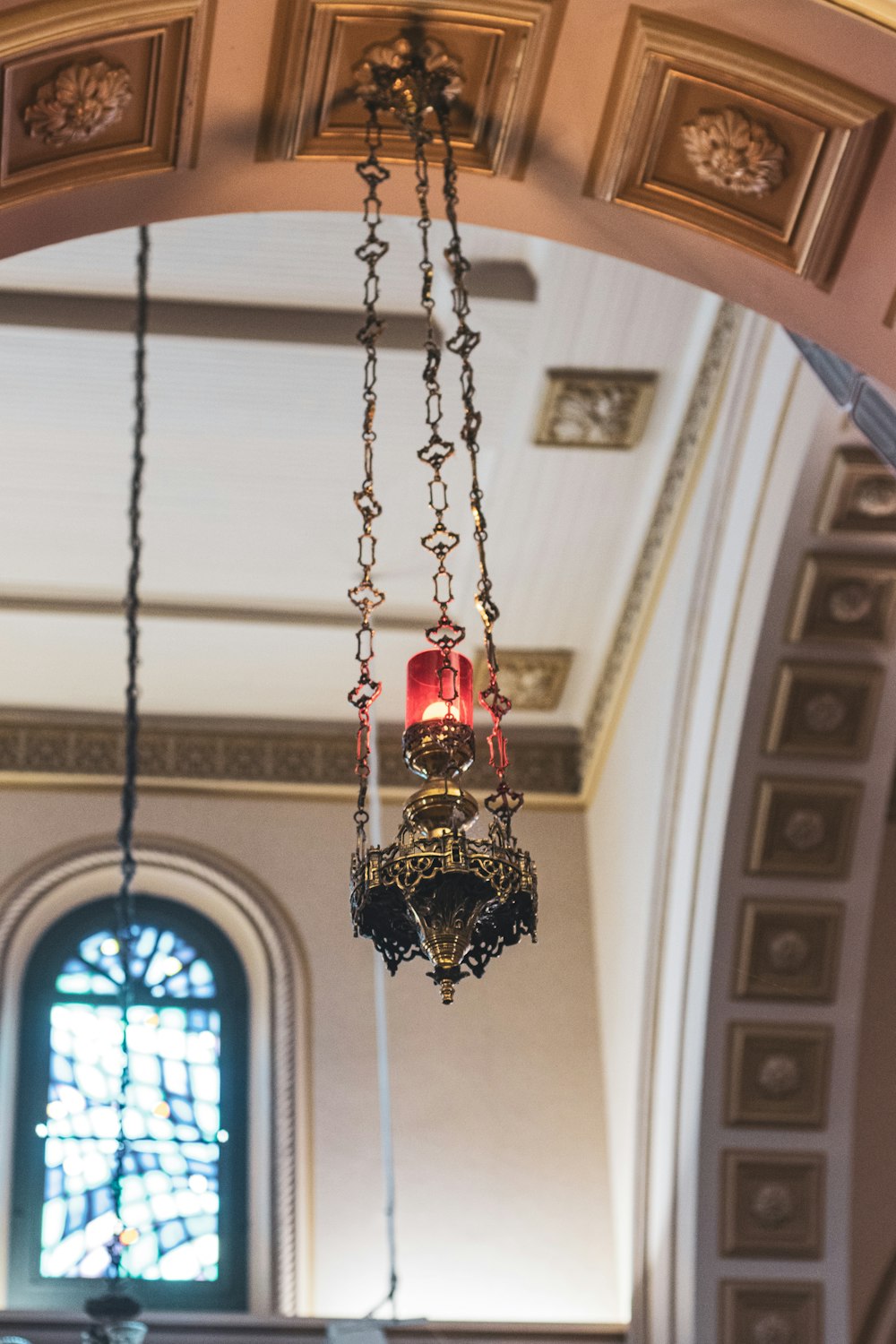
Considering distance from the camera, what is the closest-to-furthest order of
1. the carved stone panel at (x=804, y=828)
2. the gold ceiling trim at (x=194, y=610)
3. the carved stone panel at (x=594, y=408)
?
the carved stone panel at (x=804, y=828)
the carved stone panel at (x=594, y=408)
the gold ceiling trim at (x=194, y=610)

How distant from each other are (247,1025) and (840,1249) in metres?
3.09

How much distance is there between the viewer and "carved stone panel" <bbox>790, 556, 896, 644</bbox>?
7.37 meters

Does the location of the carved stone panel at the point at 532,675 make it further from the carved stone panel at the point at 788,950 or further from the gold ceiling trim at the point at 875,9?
the gold ceiling trim at the point at 875,9

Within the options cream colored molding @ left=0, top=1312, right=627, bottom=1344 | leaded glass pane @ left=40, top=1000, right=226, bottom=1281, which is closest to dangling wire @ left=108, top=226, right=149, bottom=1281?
cream colored molding @ left=0, top=1312, right=627, bottom=1344

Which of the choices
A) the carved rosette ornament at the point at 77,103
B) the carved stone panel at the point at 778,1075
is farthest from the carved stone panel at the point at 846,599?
the carved rosette ornament at the point at 77,103

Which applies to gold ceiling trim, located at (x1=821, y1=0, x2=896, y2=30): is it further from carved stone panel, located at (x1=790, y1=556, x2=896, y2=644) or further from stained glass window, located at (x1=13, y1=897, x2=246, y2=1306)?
stained glass window, located at (x1=13, y1=897, x2=246, y2=1306)

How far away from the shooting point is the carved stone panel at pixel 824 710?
7.68m

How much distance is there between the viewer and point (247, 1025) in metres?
9.44

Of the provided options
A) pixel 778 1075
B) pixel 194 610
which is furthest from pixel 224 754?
pixel 778 1075

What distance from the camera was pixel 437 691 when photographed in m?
3.92

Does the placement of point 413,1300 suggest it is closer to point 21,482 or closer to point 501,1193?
point 501,1193

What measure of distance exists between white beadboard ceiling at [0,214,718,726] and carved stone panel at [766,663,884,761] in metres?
1.54

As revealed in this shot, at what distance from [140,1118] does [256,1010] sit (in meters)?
0.79

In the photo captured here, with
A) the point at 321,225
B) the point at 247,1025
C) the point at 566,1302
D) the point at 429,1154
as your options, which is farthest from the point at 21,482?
the point at 566,1302
